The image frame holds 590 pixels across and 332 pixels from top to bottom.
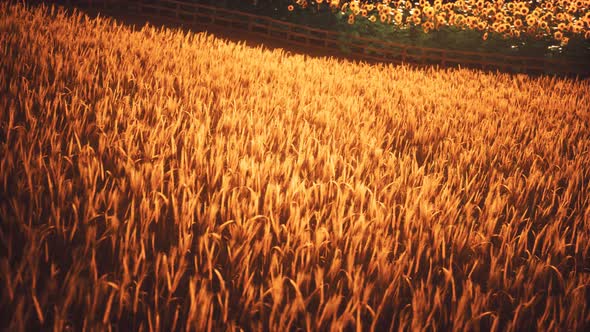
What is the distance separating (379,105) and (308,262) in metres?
3.75

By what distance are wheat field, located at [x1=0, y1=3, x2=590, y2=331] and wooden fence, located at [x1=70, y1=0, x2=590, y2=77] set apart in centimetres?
846

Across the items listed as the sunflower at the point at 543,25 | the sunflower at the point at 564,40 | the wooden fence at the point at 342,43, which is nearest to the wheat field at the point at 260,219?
the wooden fence at the point at 342,43

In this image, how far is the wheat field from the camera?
1067 millimetres

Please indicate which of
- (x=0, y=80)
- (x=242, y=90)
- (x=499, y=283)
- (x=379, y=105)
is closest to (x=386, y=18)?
(x=379, y=105)

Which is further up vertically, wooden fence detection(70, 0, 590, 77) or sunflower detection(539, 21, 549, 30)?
sunflower detection(539, 21, 549, 30)

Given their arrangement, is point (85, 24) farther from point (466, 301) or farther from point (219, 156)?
point (466, 301)

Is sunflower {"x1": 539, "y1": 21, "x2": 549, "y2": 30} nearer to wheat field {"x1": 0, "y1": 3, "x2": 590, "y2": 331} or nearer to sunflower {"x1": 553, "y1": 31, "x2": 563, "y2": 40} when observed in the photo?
sunflower {"x1": 553, "y1": 31, "x2": 563, "y2": 40}

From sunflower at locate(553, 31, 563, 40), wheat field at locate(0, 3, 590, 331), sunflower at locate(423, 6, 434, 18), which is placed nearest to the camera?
wheat field at locate(0, 3, 590, 331)

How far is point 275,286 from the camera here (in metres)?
1.06

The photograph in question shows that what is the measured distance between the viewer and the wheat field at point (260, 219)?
3.50ft

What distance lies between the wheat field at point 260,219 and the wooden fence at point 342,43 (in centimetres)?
846

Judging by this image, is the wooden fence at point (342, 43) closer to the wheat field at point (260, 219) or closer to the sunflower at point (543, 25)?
the sunflower at point (543, 25)

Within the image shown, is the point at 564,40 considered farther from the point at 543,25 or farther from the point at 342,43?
the point at 342,43

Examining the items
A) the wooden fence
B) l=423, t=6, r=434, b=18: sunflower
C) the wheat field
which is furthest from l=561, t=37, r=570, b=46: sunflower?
the wheat field
